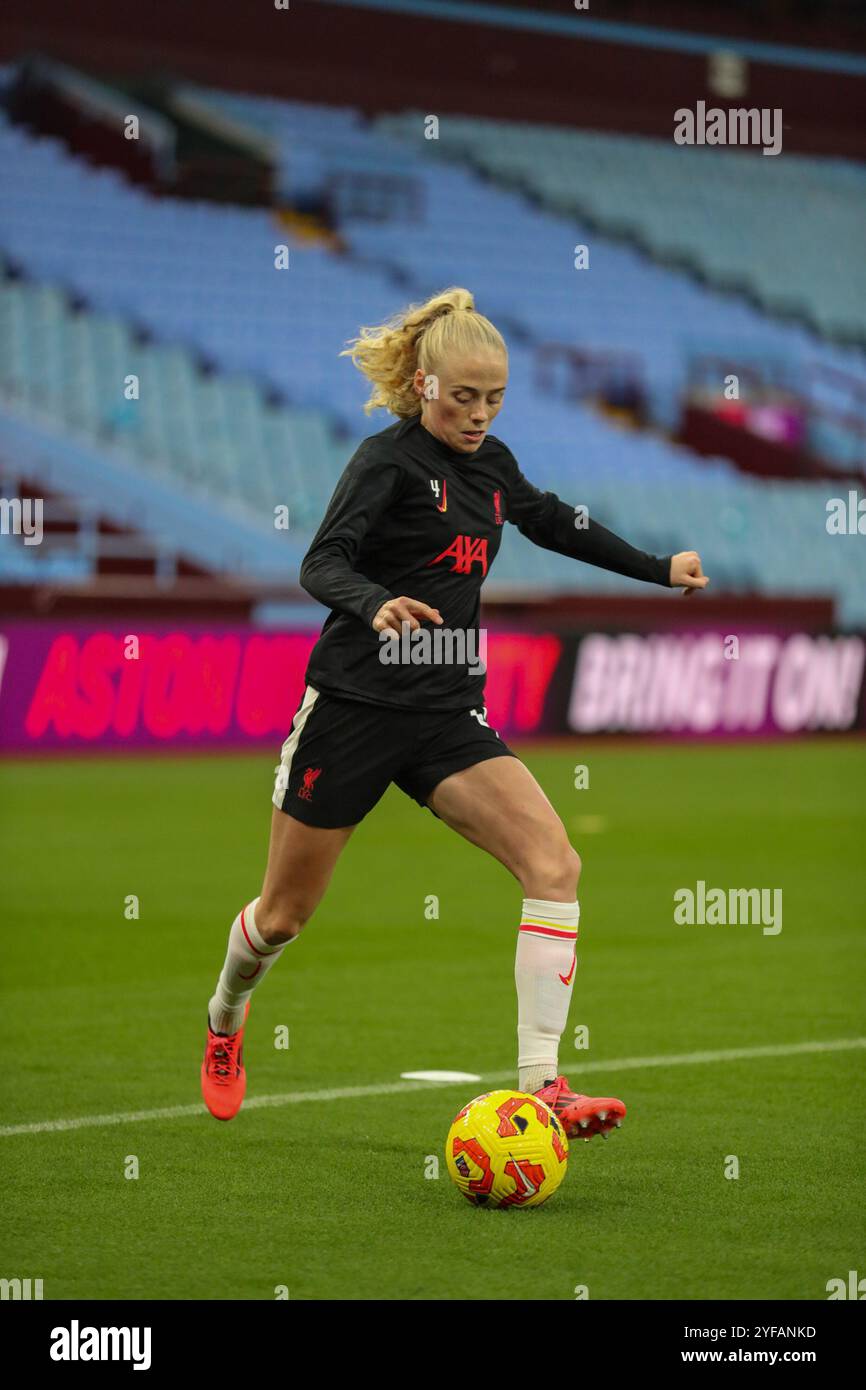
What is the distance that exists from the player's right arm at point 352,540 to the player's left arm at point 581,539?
1.90ft

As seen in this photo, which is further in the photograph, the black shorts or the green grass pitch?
the black shorts

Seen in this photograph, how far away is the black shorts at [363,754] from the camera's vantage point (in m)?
5.95

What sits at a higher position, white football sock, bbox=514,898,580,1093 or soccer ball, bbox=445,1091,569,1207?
white football sock, bbox=514,898,580,1093

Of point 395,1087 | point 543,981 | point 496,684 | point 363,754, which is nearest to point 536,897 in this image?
point 543,981

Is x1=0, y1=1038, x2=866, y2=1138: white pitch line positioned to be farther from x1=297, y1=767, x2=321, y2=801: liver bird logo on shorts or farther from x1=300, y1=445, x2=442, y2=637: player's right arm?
x1=300, y1=445, x2=442, y2=637: player's right arm

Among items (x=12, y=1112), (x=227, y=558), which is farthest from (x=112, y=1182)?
(x=227, y=558)

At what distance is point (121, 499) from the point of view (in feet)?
82.6

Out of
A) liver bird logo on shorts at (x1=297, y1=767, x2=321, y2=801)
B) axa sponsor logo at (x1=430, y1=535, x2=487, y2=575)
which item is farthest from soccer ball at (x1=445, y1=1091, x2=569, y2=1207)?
axa sponsor logo at (x1=430, y1=535, x2=487, y2=575)

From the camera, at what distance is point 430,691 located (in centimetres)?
598

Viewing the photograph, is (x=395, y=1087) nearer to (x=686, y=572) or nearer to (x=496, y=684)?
(x=686, y=572)

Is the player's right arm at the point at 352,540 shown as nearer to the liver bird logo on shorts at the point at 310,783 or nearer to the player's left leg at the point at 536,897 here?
the liver bird logo on shorts at the point at 310,783
